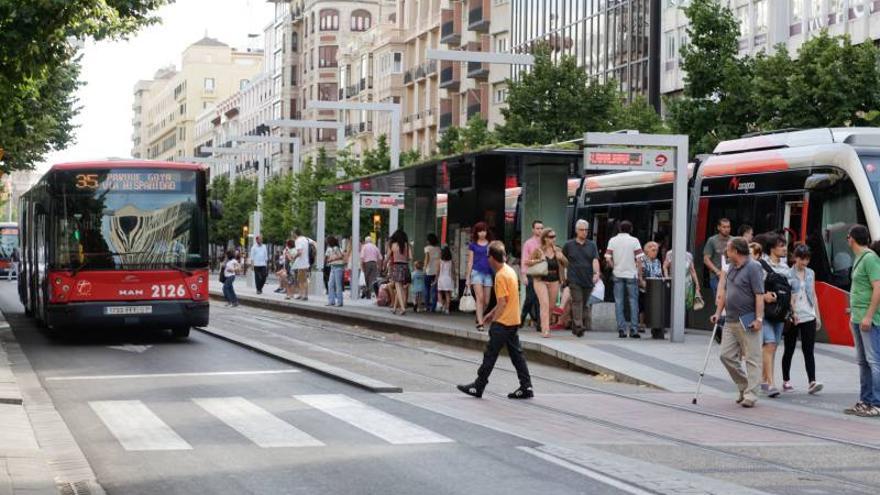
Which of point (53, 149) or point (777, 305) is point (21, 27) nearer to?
point (777, 305)

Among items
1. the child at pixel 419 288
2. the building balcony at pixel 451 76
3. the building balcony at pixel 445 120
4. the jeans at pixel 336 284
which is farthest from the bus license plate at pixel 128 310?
the building balcony at pixel 445 120

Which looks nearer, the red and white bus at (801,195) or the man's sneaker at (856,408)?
the man's sneaker at (856,408)

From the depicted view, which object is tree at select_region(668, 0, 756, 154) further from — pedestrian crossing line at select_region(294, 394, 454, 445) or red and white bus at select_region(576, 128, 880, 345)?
pedestrian crossing line at select_region(294, 394, 454, 445)

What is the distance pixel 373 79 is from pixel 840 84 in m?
64.1

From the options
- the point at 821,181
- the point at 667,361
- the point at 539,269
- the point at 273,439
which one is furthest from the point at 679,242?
the point at 273,439

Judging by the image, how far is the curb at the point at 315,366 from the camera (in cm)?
1609

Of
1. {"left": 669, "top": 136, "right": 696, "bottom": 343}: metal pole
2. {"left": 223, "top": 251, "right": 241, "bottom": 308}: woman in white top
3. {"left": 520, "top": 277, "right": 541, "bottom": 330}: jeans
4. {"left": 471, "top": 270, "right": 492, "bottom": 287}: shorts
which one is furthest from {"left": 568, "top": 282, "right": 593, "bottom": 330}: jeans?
{"left": 223, "top": 251, "right": 241, "bottom": 308}: woman in white top

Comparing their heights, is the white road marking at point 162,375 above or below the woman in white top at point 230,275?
below

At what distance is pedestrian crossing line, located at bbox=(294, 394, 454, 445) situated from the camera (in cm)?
1205

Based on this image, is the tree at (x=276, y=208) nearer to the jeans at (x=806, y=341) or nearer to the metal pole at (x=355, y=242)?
the metal pole at (x=355, y=242)

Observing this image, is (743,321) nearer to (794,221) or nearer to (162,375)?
(162,375)

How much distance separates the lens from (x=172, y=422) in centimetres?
1314

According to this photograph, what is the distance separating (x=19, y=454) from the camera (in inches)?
424

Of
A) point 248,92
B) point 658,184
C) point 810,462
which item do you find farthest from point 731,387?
point 248,92
